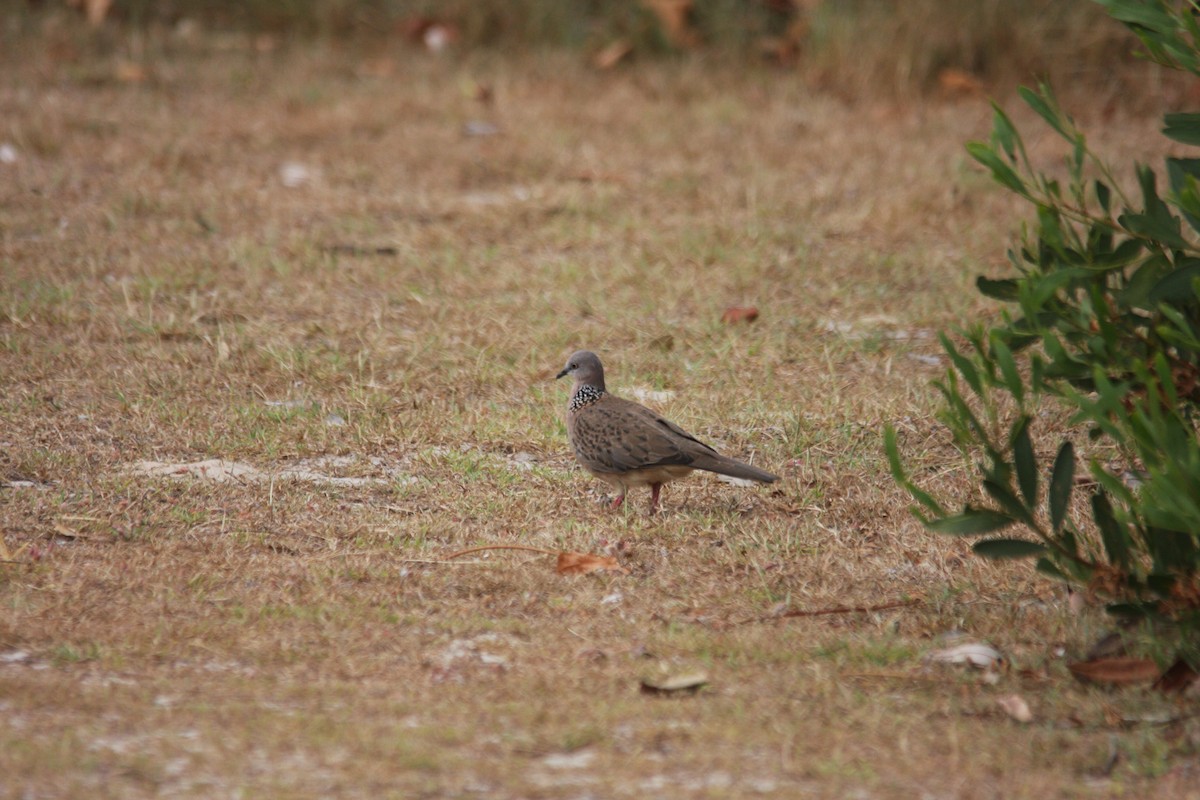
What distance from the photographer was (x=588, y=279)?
25.7ft

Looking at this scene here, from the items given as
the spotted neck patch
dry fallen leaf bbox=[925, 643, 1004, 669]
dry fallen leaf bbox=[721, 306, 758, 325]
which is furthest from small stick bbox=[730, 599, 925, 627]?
dry fallen leaf bbox=[721, 306, 758, 325]

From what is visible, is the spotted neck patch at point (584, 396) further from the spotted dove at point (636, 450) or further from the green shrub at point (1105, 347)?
the green shrub at point (1105, 347)

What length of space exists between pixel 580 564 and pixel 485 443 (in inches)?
51.5

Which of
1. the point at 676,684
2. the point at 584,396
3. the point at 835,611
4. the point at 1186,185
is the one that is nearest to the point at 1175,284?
the point at 1186,185

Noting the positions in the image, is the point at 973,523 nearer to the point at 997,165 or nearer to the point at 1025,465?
the point at 1025,465

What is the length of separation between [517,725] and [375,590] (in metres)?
1.06

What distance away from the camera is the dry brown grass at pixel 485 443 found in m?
3.49

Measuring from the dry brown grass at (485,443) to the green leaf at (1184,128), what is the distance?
1.40m

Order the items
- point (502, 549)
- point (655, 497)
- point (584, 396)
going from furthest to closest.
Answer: point (584, 396) < point (655, 497) < point (502, 549)

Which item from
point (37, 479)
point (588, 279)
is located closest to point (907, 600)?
point (37, 479)

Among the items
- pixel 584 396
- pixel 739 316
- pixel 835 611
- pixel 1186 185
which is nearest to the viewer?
pixel 1186 185

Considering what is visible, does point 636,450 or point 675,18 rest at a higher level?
point 675,18

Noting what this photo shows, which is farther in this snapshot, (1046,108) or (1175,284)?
(1046,108)

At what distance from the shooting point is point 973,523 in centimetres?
393
